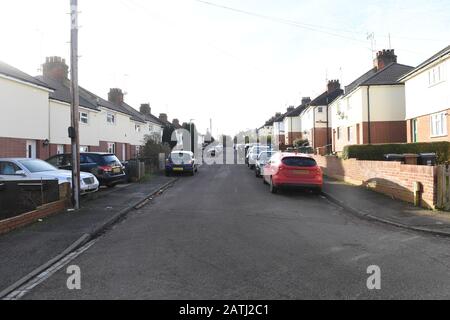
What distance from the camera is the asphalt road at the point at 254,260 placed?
199 inches

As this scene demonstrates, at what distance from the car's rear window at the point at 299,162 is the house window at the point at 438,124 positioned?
1009 cm

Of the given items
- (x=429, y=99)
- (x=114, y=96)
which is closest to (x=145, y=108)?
(x=114, y=96)

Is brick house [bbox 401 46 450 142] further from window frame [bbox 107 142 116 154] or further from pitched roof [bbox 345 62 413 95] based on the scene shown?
window frame [bbox 107 142 116 154]

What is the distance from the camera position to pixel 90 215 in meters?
10.9

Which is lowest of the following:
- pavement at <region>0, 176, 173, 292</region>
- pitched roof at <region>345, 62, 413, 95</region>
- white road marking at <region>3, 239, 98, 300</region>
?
white road marking at <region>3, 239, 98, 300</region>

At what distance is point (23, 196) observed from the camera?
10.4 m

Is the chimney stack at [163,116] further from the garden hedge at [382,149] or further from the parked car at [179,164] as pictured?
the garden hedge at [382,149]

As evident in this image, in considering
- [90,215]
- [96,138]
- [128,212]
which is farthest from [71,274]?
[96,138]

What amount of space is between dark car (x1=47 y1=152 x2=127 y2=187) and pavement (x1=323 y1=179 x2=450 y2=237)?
846cm

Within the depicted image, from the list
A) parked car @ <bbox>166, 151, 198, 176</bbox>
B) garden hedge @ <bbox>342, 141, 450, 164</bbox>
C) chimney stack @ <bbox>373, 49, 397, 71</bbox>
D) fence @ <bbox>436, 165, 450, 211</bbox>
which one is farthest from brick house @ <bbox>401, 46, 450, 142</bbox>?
parked car @ <bbox>166, 151, 198, 176</bbox>

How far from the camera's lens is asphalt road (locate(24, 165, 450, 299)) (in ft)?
16.6

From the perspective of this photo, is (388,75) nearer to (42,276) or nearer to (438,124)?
(438,124)

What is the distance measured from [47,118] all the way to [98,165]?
752 centimetres
